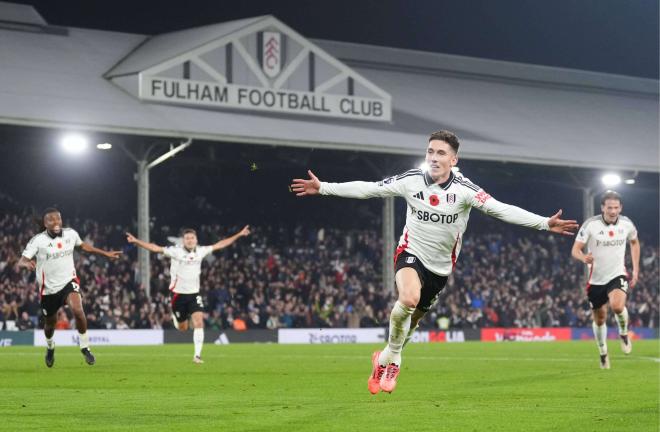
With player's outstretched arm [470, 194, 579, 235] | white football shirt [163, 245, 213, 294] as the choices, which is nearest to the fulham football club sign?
white football shirt [163, 245, 213, 294]

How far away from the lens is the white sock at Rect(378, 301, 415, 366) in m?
13.0

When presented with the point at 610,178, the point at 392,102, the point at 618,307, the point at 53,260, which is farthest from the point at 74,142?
the point at 610,178

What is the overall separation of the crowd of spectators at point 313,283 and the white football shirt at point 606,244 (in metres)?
19.7

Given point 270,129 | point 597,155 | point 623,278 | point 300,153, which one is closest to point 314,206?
point 300,153

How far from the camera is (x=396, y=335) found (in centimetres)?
1317

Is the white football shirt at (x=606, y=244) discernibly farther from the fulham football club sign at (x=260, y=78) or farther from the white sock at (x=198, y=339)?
the fulham football club sign at (x=260, y=78)

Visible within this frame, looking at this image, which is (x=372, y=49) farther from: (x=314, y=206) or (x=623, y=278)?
(x=623, y=278)

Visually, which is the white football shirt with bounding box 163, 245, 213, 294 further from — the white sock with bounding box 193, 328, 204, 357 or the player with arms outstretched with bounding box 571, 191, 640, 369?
the player with arms outstretched with bounding box 571, 191, 640, 369

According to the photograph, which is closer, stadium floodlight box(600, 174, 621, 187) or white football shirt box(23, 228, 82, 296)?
white football shirt box(23, 228, 82, 296)

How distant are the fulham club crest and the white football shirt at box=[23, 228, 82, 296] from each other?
23.3m

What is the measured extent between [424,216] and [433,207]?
Answer: 158 millimetres

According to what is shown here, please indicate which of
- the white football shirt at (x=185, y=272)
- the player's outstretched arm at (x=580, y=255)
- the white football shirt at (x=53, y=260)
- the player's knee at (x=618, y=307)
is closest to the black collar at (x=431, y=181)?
the player's outstretched arm at (x=580, y=255)

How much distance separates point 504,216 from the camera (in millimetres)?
12320

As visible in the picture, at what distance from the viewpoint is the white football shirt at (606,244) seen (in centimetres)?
2023
